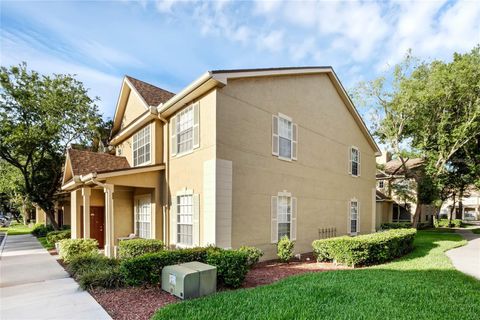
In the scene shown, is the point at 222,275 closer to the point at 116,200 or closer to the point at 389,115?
the point at 116,200

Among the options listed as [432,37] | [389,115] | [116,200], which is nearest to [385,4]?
[432,37]

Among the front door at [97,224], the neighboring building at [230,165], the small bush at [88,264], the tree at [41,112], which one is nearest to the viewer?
the small bush at [88,264]

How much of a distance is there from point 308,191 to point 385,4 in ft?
26.2

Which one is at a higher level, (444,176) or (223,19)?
(223,19)

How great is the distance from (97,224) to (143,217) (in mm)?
3935

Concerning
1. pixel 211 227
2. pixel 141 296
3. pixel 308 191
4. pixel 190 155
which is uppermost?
pixel 190 155

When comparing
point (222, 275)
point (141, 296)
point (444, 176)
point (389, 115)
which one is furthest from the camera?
point (444, 176)

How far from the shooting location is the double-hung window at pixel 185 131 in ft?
36.1

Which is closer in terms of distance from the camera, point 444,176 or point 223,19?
point 223,19

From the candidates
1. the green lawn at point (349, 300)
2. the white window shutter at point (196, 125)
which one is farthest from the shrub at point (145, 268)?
the white window shutter at point (196, 125)

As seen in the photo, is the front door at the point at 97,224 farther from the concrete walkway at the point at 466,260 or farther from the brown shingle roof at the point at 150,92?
the concrete walkway at the point at 466,260

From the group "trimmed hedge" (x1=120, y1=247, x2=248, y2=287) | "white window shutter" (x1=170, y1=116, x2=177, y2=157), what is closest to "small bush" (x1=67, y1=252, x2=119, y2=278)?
"trimmed hedge" (x1=120, y1=247, x2=248, y2=287)

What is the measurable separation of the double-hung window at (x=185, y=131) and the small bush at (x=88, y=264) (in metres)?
4.72

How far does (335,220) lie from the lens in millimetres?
15195
